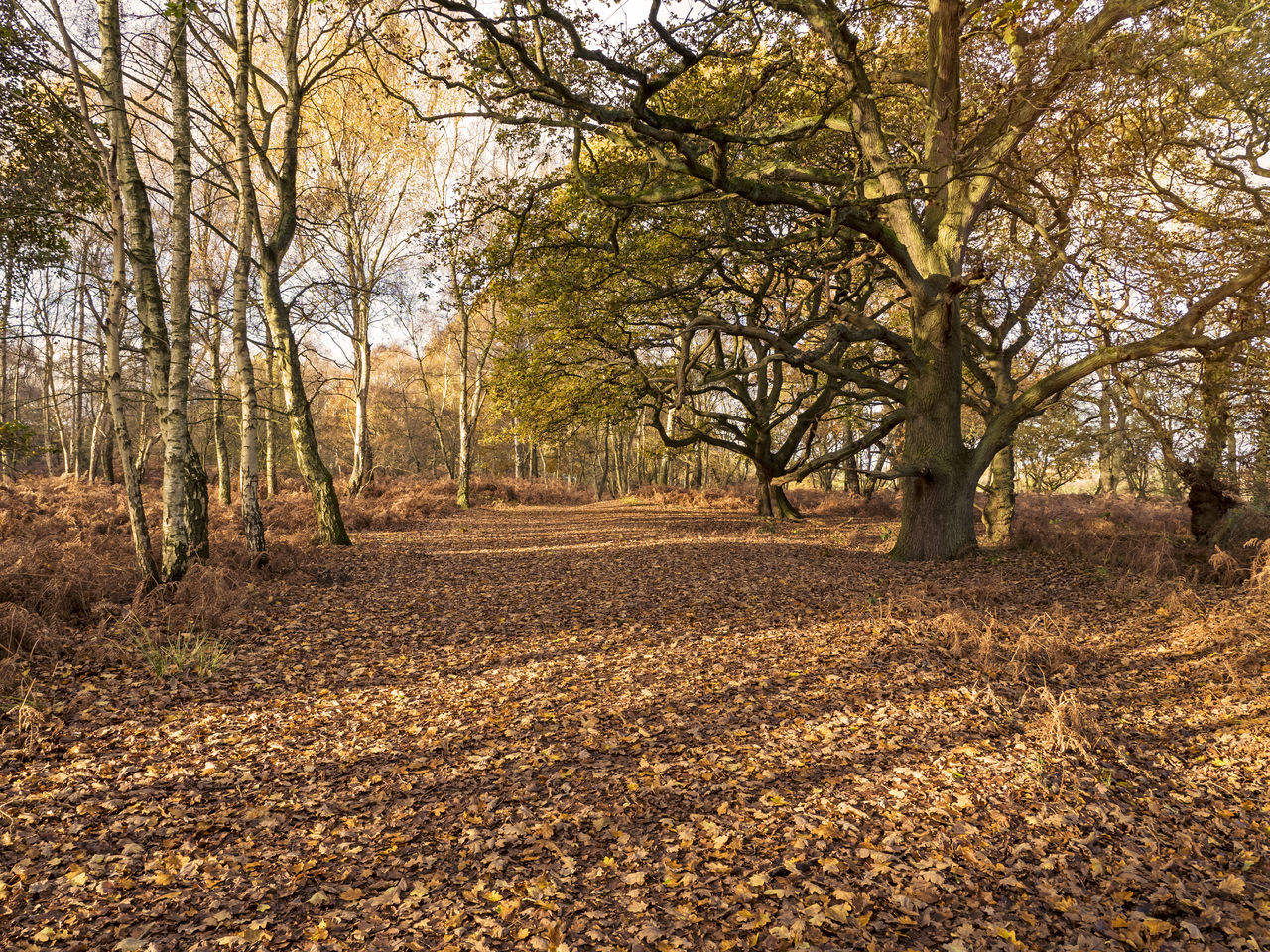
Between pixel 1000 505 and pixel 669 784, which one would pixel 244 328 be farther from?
pixel 1000 505

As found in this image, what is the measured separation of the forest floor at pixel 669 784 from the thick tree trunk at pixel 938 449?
3143mm

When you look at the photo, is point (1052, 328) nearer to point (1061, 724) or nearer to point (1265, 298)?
point (1265, 298)

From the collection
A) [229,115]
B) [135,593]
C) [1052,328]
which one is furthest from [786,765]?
[229,115]

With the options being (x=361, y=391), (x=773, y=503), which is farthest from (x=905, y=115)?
(x=361, y=391)

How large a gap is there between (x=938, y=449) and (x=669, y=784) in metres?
8.66

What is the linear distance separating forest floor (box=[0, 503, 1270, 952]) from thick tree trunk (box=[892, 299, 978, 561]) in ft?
10.3

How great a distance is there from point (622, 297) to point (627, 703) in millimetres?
11261

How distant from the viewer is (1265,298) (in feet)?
29.7

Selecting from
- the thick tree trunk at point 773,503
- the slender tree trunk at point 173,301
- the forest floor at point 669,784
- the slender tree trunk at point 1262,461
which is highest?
the slender tree trunk at point 173,301

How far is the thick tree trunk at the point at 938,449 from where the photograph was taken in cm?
1094

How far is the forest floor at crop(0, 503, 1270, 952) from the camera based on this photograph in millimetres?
3295

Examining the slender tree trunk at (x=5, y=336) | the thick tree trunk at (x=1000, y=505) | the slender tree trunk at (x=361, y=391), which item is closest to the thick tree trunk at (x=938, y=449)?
the thick tree trunk at (x=1000, y=505)

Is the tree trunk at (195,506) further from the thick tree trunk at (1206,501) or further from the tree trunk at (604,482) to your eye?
the tree trunk at (604,482)

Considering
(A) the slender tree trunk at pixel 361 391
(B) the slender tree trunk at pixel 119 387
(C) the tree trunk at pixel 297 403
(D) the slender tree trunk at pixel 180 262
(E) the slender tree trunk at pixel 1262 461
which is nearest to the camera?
(B) the slender tree trunk at pixel 119 387
